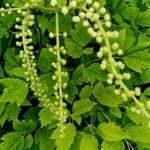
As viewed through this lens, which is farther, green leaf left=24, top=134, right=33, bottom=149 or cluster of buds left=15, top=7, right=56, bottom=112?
green leaf left=24, top=134, right=33, bottom=149

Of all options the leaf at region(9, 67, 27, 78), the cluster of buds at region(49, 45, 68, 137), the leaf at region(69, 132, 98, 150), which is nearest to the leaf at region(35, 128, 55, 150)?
the leaf at region(69, 132, 98, 150)

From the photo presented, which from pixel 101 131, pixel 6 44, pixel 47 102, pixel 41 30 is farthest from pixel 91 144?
pixel 6 44

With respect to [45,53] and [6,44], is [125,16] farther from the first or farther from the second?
[6,44]

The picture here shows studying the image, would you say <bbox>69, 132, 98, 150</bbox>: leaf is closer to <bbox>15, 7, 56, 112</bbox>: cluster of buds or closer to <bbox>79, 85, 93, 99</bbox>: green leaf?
<bbox>79, 85, 93, 99</bbox>: green leaf

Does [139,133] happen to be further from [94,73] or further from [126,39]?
[126,39]

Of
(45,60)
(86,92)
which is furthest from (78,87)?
(45,60)

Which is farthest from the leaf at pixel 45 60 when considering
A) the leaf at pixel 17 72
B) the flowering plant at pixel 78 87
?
the leaf at pixel 17 72
